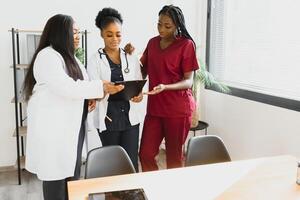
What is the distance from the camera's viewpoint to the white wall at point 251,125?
268 cm

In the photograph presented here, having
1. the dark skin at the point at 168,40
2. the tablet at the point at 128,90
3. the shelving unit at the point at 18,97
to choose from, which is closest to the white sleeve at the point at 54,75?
the tablet at the point at 128,90

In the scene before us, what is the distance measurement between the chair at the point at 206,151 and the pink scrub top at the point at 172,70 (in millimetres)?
389

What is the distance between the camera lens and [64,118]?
2.01m

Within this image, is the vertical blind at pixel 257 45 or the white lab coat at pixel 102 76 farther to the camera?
the vertical blind at pixel 257 45

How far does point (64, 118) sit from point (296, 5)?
6.57 ft

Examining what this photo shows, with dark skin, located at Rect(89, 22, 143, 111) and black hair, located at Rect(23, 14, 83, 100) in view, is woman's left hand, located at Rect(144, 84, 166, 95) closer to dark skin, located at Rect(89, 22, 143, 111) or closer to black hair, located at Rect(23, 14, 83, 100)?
dark skin, located at Rect(89, 22, 143, 111)

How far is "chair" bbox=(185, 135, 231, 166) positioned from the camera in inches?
85.8

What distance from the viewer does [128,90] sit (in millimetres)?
2209

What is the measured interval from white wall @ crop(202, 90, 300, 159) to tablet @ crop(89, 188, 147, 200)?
166 cm

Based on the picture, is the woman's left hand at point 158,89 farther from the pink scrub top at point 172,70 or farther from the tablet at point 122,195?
the tablet at point 122,195

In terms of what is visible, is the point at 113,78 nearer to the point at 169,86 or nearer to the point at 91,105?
the point at 91,105

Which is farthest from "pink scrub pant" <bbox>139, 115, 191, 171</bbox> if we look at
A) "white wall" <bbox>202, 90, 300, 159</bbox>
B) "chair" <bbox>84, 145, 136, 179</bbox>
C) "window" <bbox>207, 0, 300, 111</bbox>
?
"window" <bbox>207, 0, 300, 111</bbox>

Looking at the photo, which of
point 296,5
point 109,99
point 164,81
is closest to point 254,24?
point 296,5

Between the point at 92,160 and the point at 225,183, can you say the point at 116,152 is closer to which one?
the point at 92,160
